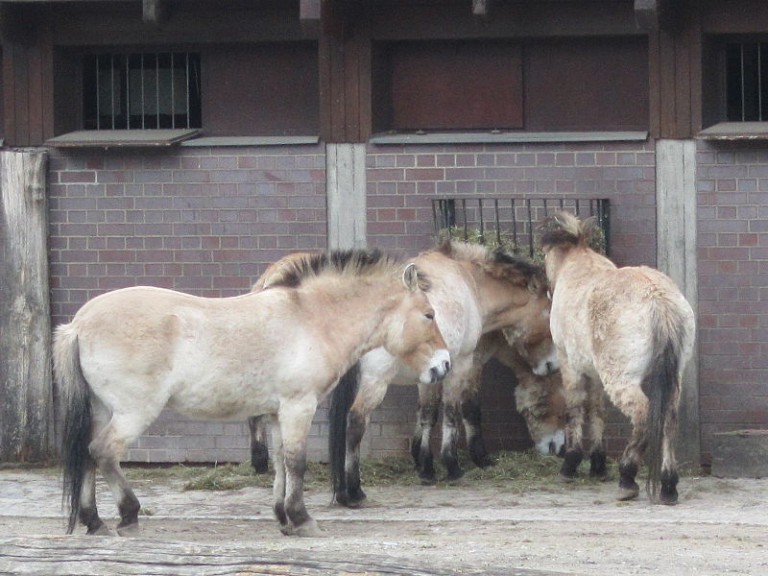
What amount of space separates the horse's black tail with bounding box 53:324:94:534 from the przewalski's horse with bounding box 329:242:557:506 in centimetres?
195

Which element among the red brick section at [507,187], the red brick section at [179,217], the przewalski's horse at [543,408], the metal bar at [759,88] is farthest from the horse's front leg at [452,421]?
the metal bar at [759,88]

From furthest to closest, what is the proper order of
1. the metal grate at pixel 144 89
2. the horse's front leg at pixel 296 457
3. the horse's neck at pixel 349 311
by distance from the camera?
1. the metal grate at pixel 144 89
2. the horse's neck at pixel 349 311
3. the horse's front leg at pixel 296 457

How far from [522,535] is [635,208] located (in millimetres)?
3323

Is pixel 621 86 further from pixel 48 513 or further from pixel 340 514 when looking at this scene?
pixel 48 513

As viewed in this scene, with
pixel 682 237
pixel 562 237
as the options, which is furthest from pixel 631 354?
pixel 682 237

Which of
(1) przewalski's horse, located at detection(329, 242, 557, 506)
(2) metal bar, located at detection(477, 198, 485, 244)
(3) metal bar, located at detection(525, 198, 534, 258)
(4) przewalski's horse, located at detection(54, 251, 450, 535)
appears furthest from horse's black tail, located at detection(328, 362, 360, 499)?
(3) metal bar, located at detection(525, 198, 534, 258)

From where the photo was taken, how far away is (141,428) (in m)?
7.72

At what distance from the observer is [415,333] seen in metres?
8.30

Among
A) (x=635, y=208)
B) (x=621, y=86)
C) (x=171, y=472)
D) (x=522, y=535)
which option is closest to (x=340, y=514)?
(x=522, y=535)

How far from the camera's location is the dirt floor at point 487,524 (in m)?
7.18

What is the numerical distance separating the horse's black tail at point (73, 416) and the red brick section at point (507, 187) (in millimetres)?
3515

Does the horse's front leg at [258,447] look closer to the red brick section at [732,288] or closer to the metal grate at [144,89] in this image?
the metal grate at [144,89]

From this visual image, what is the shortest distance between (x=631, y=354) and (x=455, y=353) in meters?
1.49

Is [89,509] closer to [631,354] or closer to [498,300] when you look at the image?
[631,354]
